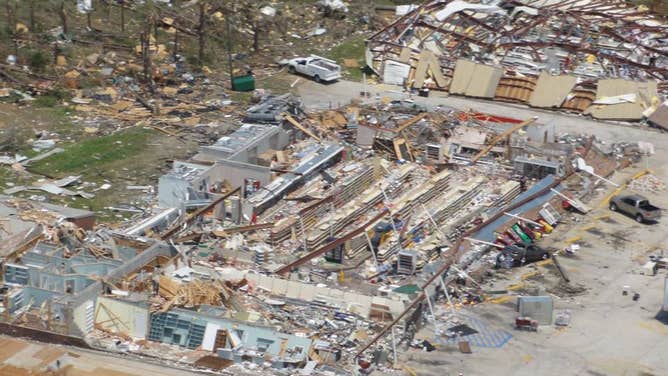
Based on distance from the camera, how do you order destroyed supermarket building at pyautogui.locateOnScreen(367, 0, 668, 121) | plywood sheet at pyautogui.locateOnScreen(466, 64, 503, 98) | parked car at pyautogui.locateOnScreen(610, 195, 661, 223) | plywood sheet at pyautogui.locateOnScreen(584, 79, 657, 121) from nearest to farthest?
parked car at pyautogui.locateOnScreen(610, 195, 661, 223)
plywood sheet at pyautogui.locateOnScreen(584, 79, 657, 121)
destroyed supermarket building at pyautogui.locateOnScreen(367, 0, 668, 121)
plywood sheet at pyautogui.locateOnScreen(466, 64, 503, 98)

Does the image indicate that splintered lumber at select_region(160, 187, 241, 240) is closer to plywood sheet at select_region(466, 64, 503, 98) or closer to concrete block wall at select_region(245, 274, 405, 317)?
concrete block wall at select_region(245, 274, 405, 317)

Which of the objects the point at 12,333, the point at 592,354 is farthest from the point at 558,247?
the point at 12,333

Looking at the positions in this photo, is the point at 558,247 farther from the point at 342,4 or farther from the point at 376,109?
the point at 342,4

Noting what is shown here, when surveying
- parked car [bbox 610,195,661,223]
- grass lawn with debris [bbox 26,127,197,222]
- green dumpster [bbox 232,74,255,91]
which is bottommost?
grass lawn with debris [bbox 26,127,197,222]

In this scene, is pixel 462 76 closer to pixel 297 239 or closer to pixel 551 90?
pixel 551 90

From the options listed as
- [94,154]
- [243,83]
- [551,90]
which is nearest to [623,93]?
[551,90]

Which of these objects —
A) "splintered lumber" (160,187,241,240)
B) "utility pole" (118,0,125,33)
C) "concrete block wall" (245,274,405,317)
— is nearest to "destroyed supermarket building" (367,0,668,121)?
"utility pole" (118,0,125,33)

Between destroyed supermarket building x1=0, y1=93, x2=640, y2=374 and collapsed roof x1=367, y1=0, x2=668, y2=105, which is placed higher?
collapsed roof x1=367, y1=0, x2=668, y2=105
